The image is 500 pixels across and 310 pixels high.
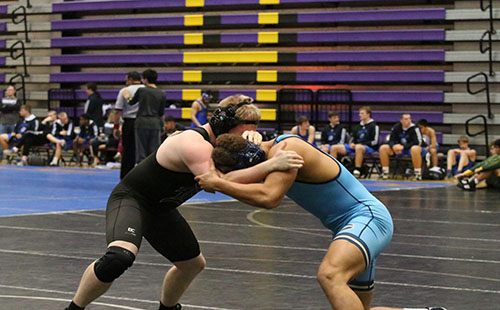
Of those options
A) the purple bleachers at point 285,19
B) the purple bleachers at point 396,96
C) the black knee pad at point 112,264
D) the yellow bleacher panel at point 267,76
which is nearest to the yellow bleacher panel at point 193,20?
the purple bleachers at point 285,19

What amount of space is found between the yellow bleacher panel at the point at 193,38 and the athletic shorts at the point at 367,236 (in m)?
15.1

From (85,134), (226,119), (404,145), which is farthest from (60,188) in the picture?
(226,119)

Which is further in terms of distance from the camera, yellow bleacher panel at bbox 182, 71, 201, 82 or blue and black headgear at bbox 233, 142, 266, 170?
yellow bleacher panel at bbox 182, 71, 201, 82

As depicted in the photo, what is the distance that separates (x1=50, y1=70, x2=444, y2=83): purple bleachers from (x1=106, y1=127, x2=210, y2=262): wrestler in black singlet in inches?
507

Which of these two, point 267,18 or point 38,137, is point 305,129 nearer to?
point 267,18

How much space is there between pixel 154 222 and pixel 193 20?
48.6 feet

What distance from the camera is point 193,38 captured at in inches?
742

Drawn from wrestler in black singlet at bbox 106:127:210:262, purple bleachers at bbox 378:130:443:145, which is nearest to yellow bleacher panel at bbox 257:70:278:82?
purple bleachers at bbox 378:130:443:145

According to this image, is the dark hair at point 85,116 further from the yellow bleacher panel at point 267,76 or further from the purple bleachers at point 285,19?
the yellow bleacher panel at point 267,76

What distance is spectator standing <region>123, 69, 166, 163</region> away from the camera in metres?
11.3

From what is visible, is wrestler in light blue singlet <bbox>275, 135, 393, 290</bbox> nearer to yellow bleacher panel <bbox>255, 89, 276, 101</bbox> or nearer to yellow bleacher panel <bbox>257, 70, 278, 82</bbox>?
Answer: yellow bleacher panel <bbox>255, 89, 276, 101</bbox>

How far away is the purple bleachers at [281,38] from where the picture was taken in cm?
1670

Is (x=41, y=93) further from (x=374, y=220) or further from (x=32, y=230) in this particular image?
(x=374, y=220)

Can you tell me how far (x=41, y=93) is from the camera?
66.3 ft
